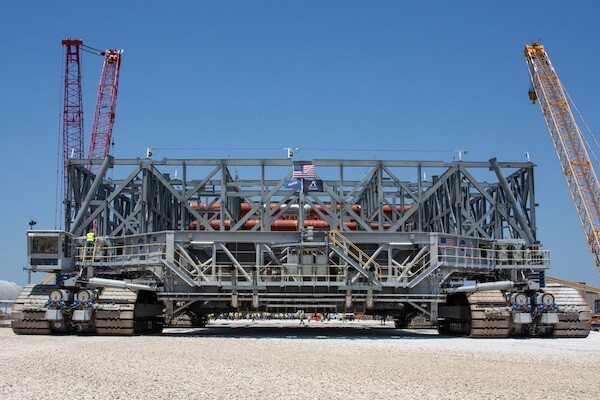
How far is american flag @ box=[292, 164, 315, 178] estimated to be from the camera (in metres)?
41.3

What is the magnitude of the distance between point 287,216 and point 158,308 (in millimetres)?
22160

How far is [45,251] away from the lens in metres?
36.8

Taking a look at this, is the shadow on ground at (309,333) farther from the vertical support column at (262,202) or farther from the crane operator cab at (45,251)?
the crane operator cab at (45,251)

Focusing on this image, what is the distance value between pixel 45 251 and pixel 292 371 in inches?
907

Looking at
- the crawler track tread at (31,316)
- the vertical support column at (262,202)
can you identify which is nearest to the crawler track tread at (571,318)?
the vertical support column at (262,202)

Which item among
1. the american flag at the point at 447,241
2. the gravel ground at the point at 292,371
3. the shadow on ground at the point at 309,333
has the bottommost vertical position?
the shadow on ground at the point at 309,333

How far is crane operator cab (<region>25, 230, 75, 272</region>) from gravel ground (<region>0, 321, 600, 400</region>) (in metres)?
9.20

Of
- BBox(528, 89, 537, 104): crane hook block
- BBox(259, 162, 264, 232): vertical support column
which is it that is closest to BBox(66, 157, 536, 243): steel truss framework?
BBox(259, 162, 264, 232): vertical support column

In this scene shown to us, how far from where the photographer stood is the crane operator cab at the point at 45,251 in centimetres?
3666

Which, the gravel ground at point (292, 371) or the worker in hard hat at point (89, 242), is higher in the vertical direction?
the worker in hard hat at point (89, 242)

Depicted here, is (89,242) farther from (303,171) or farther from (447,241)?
(447,241)

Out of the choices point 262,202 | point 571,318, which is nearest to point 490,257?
point 571,318

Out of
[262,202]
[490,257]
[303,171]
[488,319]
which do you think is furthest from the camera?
[262,202]

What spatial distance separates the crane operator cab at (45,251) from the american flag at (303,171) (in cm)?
1368
